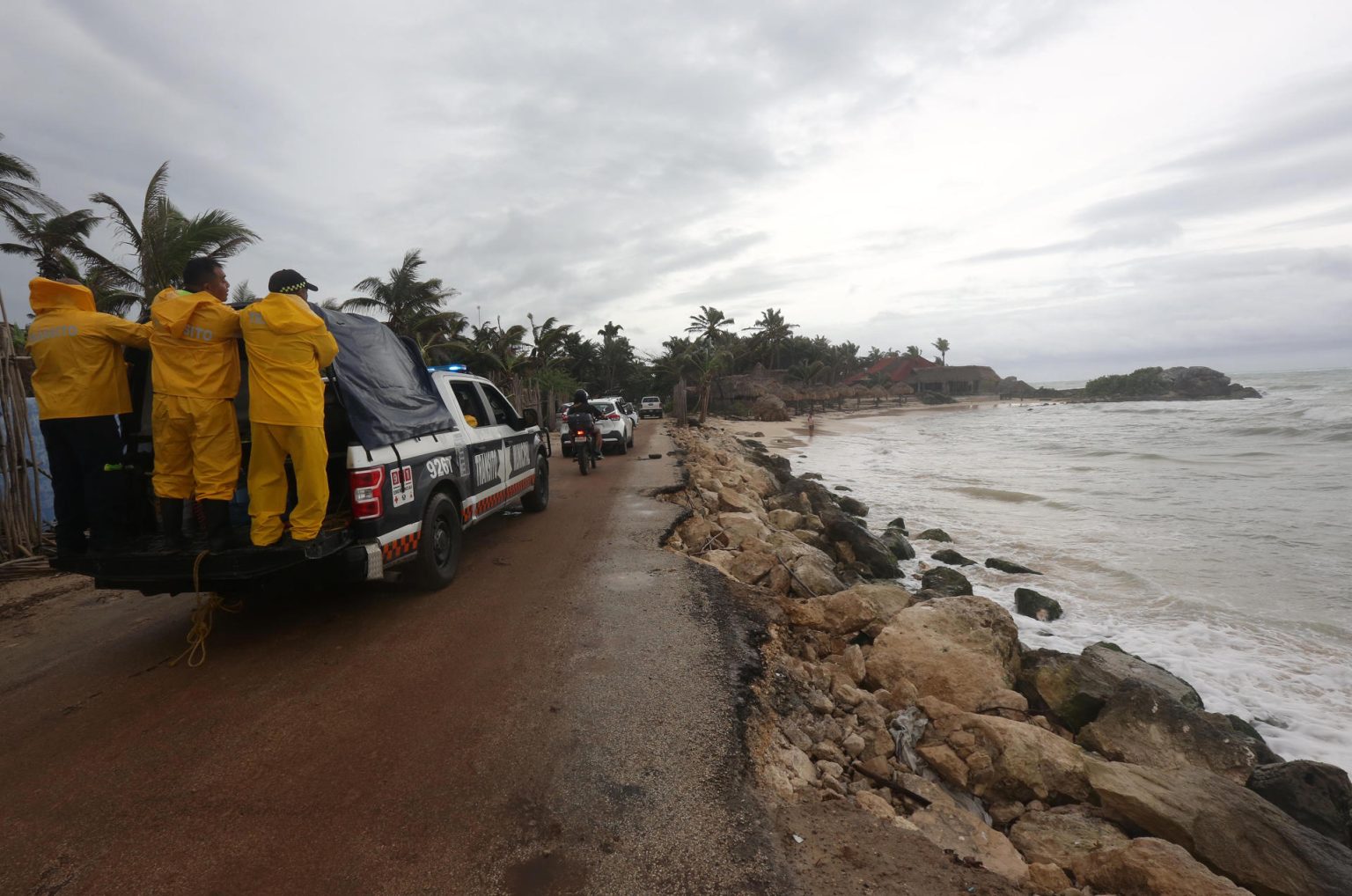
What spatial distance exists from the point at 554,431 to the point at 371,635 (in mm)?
27400

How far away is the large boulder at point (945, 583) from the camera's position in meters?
8.16

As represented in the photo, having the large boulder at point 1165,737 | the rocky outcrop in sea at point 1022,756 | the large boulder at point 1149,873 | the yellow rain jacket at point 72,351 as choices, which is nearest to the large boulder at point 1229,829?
the rocky outcrop in sea at point 1022,756

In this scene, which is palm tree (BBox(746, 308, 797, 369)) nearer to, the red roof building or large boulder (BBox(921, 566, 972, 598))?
the red roof building

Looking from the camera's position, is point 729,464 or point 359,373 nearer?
point 359,373

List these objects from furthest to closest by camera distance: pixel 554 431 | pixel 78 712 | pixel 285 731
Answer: pixel 554 431 → pixel 78 712 → pixel 285 731

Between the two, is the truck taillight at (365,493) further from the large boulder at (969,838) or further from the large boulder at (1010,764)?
the large boulder at (1010,764)

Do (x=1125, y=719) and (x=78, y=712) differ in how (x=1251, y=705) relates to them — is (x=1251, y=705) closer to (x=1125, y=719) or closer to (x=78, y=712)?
(x=1125, y=719)

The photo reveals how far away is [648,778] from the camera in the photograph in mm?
2857

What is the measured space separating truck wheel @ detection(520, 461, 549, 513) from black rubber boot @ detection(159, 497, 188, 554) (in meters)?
4.57

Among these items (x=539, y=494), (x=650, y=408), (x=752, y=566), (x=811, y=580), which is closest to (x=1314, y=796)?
(x=811, y=580)

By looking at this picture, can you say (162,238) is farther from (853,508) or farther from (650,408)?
(650,408)

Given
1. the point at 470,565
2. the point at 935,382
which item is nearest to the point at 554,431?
the point at 470,565

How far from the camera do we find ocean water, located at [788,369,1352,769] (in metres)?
6.32

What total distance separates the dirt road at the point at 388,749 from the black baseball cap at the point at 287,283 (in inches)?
96.5
